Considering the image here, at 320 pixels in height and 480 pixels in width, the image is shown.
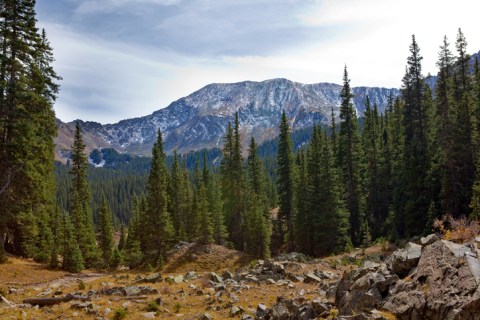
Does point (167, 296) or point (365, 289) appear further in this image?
point (167, 296)

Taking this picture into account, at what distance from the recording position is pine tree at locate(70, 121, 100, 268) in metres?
42.9

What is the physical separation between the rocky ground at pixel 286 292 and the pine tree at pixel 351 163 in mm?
10754

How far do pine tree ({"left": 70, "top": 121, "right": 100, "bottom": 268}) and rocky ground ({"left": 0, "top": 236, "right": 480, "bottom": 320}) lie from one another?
10371mm

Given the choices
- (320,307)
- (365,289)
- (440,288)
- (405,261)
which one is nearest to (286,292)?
(320,307)

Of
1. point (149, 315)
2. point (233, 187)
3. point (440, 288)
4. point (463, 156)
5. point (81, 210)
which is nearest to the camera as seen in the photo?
point (440, 288)

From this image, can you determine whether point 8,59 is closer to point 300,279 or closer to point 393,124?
point 300,279

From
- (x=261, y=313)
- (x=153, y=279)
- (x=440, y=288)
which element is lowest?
(x=153, y=279)

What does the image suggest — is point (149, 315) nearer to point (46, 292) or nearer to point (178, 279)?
point (46, 292)

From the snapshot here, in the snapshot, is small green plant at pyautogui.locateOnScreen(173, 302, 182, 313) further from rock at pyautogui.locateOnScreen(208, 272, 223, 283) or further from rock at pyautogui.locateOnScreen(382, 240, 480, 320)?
rock at pyautogui.locateOnScreen(382, 240, 480, 320)

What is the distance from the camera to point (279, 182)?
5291cm

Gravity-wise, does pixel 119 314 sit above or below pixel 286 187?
below

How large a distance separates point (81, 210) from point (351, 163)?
34500 millimetres

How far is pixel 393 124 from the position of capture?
63594 millimetres

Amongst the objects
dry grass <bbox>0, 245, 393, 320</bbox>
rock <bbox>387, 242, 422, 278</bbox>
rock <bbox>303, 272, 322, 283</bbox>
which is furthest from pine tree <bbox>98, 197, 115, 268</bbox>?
rock <bbox>387, 242, 422, 278</bbox>
